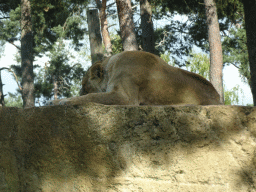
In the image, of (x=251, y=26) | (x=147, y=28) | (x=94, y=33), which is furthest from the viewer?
(x=147, y=28)

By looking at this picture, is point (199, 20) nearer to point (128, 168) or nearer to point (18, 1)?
point (18, 1)

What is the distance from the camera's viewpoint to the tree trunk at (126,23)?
841 cm

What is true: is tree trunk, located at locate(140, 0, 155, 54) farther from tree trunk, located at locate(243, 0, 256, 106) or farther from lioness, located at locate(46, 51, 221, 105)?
lioness, located at locate(46, 51, 221, 105)

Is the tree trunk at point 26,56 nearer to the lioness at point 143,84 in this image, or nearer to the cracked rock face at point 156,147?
the lioness at point 143,84

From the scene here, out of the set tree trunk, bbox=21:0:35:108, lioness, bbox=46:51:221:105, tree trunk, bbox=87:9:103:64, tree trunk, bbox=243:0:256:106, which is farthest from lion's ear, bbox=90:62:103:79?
tree trunk, bbox=21:0:35:108

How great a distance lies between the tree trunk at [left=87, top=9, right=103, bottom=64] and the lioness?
11.1 feet

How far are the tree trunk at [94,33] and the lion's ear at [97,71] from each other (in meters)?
3.24

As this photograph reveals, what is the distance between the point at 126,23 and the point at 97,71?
5306 mm

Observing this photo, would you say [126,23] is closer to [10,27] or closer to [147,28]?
[147,28]

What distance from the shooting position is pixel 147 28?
1172cm

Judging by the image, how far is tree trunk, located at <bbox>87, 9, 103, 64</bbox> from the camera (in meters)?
6.66

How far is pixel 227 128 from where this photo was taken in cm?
211

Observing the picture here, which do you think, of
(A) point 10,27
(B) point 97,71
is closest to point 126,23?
(B) point 97,71

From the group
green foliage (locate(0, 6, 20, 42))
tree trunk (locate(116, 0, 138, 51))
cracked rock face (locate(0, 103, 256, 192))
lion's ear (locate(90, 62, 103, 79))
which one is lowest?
cracked rock face (locate(0, 103, 256, 192))
